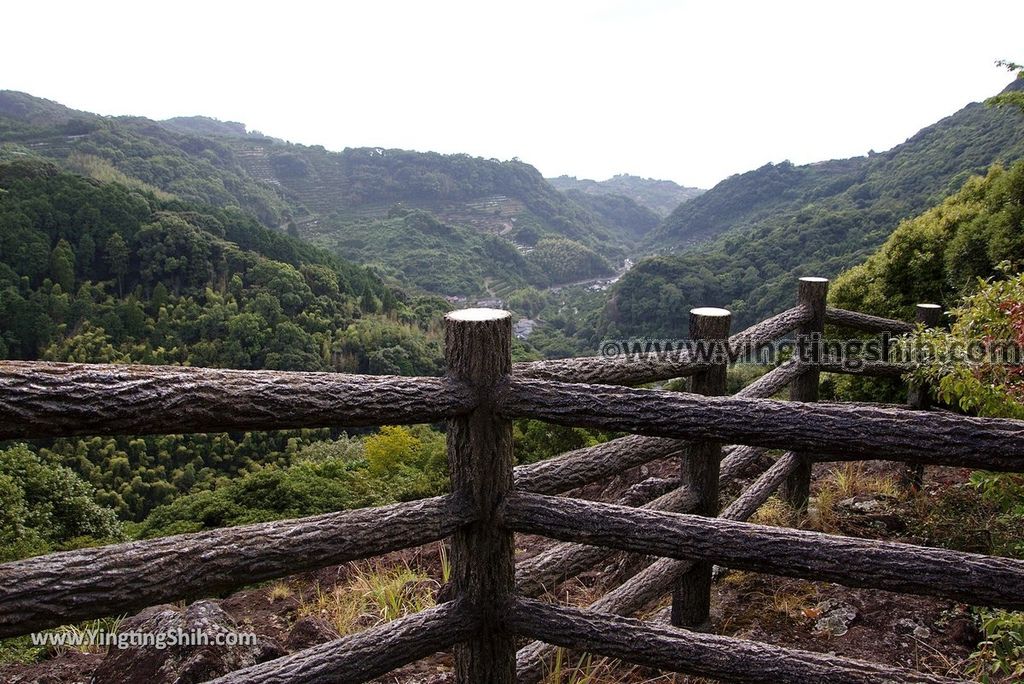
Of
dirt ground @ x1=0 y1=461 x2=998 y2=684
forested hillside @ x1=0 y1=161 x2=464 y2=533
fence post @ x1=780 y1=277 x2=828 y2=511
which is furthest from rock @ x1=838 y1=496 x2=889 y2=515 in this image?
forested hillside @ x1=0 y1=161 x2=464 y2=533

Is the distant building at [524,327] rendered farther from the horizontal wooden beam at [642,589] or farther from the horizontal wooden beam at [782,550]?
the horizontal wooden beam at [782,550]

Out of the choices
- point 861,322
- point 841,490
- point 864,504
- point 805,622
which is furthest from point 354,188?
point 805,622

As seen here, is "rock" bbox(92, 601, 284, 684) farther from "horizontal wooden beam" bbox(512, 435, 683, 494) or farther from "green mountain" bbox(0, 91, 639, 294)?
"green mountain" bbox(0, 91, 639, 294)

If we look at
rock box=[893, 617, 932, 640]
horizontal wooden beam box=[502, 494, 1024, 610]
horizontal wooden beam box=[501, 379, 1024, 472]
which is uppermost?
horizontal wooden beam box=[501, 379, 1024, 472]

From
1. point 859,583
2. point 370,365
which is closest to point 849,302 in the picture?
point 859,583

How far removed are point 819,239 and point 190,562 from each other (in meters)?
47.9

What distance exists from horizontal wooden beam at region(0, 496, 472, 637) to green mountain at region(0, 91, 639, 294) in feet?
296

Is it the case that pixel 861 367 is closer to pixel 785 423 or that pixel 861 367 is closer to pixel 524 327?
pixel 785 423

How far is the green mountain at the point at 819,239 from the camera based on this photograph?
118 feet

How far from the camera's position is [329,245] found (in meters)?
107

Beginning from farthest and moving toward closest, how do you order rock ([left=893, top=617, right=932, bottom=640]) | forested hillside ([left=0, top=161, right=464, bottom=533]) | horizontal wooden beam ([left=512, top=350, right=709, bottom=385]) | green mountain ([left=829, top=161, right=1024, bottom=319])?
forested hillside ([left=0, top=161, right=464, bottom=533]), green mountain ([left=829, top=161, right=1024, bottom=319]), rock ([left=893, top=617, right=932, bottom=640]), horizontal wooden beam ([left=512, top=350, right=709, bottom=385])

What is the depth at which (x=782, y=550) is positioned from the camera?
4.78 ft

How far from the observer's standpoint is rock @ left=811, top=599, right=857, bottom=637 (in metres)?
2.56

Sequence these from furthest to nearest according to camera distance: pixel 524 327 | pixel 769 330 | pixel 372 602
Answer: pixel 524 327, pixel 372 602, pixel 769 330
